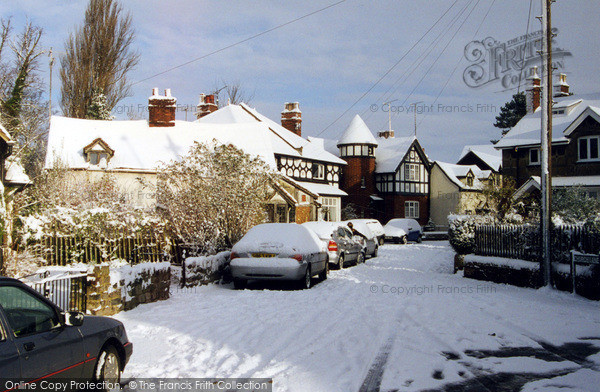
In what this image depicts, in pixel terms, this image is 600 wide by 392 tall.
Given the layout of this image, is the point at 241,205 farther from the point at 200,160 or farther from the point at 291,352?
the point at 291,352

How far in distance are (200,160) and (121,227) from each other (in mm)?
4204

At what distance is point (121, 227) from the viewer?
44.7 feet

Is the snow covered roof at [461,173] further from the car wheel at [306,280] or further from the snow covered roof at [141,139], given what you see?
the car wheel at [306,280]

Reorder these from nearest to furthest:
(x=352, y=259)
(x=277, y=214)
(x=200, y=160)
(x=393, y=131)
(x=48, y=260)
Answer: (x=48, y=260)
(x=200, y=160)
(x=352, y=259)
(x=277, y=214)
(x=393, y=131)

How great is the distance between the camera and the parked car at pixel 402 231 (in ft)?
120

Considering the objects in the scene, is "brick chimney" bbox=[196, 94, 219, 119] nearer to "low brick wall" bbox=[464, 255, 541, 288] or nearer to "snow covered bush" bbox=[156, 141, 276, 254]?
"snow covered bush" bbox=[156, 141, 276, 254]

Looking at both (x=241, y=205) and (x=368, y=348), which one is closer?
(x=368, y=348)

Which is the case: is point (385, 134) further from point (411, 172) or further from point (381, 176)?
point (381, 176)

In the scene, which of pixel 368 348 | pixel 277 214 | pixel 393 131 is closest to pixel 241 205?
pixel 368 348

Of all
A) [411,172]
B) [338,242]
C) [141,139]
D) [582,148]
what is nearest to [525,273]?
[338,242]

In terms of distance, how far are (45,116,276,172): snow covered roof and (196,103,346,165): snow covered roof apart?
315cm

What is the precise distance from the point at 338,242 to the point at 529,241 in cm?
630

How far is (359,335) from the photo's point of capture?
830 cm

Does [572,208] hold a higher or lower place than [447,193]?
lower
